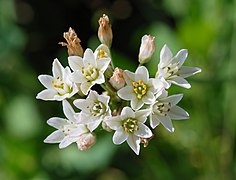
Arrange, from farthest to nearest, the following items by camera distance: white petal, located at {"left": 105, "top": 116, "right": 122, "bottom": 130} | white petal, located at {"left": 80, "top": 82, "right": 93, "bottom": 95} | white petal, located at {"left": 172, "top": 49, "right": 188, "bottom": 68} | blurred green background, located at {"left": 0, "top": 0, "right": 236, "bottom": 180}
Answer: blurred green background, located at {"left": 0, "top": 0, "right": 236, "bottom": 180} → white petal, located at {"left": 172, "top": 49, "right": 188, "bottom": 68} → white petal, located at {"left": 80, "top": 82, "right": 93, "bottom": 95} → white petal, located at {"left": 105, "top": 116, "right": 122, "bottom": 130}

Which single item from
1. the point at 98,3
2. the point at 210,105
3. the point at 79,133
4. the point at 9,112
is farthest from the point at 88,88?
the point at 98,3

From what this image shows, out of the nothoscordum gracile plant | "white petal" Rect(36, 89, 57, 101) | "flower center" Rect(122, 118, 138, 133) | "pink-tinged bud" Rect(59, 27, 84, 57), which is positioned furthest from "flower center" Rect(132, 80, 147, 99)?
"white petal" Rect(36, 89, 57, 101)

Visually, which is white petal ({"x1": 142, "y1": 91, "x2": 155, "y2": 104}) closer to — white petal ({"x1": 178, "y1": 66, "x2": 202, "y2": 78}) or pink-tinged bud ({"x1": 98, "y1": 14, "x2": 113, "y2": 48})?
white petal ({"x1": 178, "y1": 66, "x2": 202, "y2": 78})

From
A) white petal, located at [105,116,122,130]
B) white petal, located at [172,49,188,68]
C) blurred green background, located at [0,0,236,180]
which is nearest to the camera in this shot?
white petal, located at [105,116,122,130]

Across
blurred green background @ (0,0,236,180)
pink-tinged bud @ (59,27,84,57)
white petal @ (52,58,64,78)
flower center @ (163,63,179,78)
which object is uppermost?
pink-tinged bud @ (59,27,84,57)

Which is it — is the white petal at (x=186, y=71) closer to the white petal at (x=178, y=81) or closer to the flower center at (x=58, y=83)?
the white petal at (x=178, y=81)

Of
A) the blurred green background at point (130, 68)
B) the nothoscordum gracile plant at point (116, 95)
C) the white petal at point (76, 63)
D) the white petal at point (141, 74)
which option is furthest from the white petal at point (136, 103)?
the blurred green background at point (130, 68)
